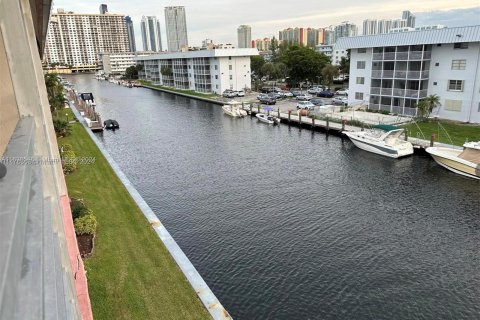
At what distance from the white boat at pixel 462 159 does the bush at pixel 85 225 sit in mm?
28631

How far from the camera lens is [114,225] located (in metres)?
19.7

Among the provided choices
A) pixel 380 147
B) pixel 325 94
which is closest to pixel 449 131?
pixel 380 147

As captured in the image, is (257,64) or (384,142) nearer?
(384,142)

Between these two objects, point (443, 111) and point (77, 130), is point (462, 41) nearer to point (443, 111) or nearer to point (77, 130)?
point (443, 111)

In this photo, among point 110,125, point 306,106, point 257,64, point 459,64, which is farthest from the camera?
point 257,64

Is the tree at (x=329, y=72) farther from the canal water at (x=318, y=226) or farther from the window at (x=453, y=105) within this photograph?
the canal water at (x=318, y=226)

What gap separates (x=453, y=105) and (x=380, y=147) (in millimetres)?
15216

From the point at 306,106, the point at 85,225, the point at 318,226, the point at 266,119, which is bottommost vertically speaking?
the point at 318,226

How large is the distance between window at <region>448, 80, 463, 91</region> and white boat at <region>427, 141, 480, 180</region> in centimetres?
1464

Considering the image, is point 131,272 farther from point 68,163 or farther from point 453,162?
point 453,162

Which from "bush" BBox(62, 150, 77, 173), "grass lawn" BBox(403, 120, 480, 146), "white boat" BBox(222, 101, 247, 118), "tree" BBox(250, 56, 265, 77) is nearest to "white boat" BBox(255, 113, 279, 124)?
"white boat" BBox(222, 101, 247, 118)

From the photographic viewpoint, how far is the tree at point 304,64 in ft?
276

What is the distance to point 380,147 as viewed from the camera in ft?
121

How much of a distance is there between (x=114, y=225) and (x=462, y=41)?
42356 mm
